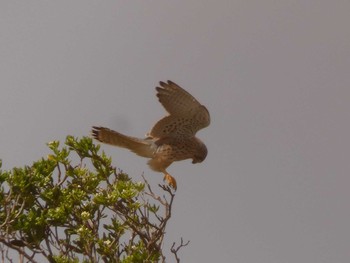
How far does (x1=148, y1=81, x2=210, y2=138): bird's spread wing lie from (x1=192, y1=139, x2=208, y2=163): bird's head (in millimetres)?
232

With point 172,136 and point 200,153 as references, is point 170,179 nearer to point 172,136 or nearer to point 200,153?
point 172,136

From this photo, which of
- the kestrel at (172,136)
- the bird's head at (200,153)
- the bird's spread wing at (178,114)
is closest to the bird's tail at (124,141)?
the kestrel at (172,136)

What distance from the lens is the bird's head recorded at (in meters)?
9.71

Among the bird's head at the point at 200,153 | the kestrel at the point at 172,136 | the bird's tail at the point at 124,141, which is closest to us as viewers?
the bird's tail at the point at 124,141

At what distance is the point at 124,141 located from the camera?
8.73m

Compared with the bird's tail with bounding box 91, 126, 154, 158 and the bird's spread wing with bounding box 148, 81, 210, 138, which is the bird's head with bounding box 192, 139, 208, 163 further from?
the bird's tail with bounding box 91, 126, 154, 158

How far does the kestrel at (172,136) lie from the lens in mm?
8727

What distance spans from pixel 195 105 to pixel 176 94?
463mm

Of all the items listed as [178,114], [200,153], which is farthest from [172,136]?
[200,153]

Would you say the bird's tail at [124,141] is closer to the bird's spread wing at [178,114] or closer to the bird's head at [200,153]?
the bird's spread wing at [178,114]

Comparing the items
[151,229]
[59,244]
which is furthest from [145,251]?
[59,244]

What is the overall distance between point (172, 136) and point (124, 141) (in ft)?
2.77

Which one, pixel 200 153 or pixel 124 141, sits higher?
pixel 200 153

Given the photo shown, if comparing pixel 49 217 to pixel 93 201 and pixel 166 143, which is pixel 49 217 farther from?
pixel 166 143
